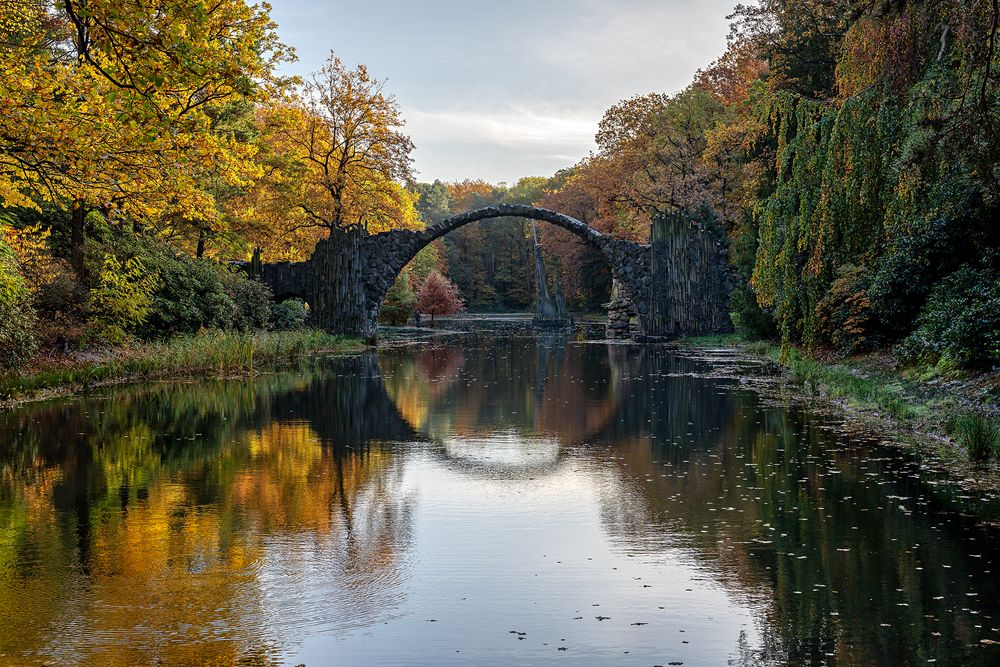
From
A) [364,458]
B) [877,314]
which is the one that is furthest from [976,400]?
[364,458]

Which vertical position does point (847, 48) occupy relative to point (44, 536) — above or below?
above

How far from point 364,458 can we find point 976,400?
27.1 ft

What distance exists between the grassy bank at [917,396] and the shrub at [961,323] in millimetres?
372

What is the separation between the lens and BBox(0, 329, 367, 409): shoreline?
60.5ft

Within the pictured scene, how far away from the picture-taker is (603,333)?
52.8 metres

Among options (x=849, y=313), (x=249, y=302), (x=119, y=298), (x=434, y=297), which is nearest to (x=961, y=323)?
(x=849, y=313)

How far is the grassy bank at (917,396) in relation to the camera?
11.1 m

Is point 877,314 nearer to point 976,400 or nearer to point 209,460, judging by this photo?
point 976,400

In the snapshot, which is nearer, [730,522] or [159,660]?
[159,660]

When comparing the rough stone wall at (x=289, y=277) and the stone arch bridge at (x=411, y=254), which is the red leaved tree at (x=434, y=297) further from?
the rough stone wall at (x=289, y=277)

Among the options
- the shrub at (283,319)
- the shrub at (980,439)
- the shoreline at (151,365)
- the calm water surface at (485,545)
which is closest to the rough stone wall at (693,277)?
the shrub at (283,319)

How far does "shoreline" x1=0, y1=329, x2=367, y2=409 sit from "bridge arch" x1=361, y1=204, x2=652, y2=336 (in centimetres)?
1212

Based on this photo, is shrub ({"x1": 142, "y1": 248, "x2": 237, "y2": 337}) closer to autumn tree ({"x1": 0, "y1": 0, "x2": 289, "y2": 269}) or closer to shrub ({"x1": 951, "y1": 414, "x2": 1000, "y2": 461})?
autumn tree ({"x1": 0, "y1": 0, "x2": 289, "y2": 269})

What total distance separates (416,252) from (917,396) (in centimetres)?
3049
